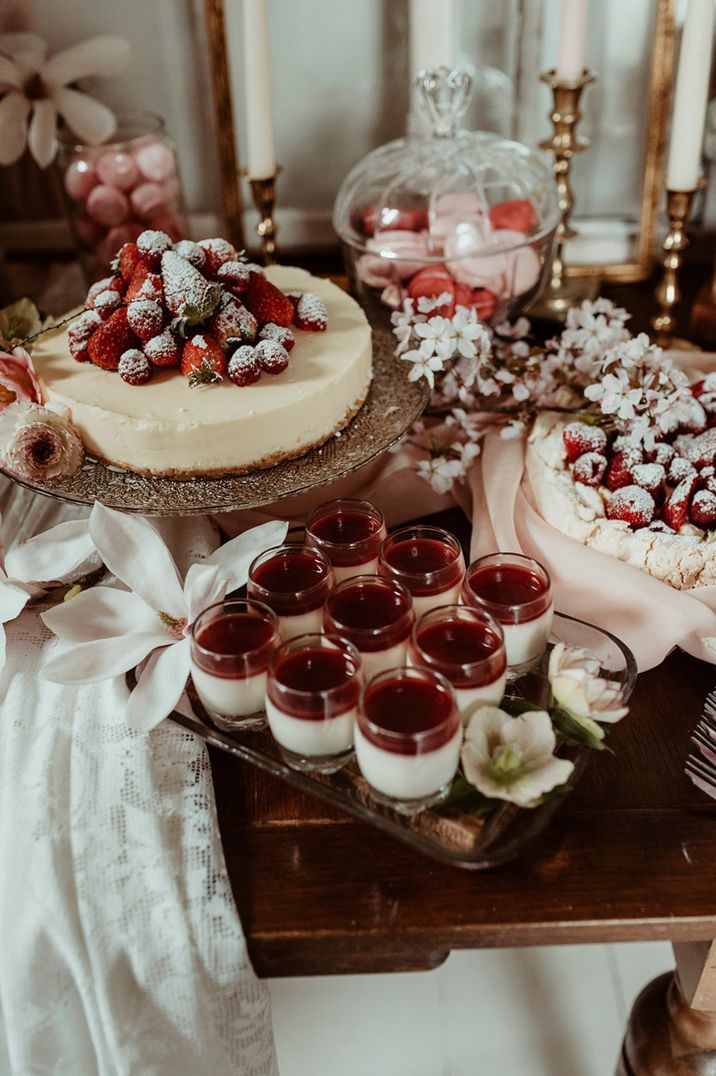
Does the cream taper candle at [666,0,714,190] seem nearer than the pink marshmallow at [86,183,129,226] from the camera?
Yes

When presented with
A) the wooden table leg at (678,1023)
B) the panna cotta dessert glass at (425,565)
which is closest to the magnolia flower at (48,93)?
the panna cotta dessert glass at (425,565)

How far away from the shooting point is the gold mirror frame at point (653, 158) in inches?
57.8

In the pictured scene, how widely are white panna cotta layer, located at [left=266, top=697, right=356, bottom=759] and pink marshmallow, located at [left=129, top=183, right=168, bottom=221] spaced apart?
88 cm

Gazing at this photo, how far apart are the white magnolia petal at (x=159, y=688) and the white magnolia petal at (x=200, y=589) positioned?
34 millimetres

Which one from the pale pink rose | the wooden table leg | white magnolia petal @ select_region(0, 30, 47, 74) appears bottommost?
the wooden table leg

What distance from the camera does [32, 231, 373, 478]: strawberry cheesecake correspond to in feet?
3.32

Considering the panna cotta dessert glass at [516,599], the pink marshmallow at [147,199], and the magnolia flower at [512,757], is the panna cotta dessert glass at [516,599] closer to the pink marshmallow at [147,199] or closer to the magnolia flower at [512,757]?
the magnolia flower at [512,757]

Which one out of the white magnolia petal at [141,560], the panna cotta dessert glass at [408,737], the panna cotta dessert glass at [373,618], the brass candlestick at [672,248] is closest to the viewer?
the panna cotta dessert glass at [408,737]

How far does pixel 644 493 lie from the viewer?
104cm

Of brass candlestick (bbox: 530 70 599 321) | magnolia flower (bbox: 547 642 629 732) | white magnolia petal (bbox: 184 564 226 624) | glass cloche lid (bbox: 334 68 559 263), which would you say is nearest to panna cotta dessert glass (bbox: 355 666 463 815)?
magnolia flower (bbox: 547 642 629 732)

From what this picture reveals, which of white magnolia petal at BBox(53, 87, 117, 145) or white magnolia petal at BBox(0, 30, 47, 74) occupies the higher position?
white magnolia petal at BBox(0, 30, 47, 74)

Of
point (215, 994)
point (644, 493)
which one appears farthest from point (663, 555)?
point (215, 994)

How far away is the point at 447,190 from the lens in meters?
1.34

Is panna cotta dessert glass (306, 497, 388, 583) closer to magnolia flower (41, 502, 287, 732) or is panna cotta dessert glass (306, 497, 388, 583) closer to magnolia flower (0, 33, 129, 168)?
magnolia flower (41, 502, 287, 732)
